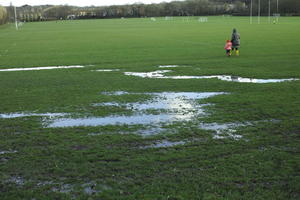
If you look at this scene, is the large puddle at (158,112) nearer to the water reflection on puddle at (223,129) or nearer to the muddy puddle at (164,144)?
the water reflection on puddle at (223,129)

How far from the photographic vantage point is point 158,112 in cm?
1255

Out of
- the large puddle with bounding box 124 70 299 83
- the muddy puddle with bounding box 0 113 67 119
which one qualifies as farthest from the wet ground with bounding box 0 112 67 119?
the large puddle with bounding box 124 70 299 83

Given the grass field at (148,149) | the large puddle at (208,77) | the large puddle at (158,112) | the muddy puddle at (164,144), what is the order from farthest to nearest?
1. the large puddle at (208,77)
2. the large puddle at (158,112)
3. the muddy puddle at (164,144)
4. the grass field at (148,149)

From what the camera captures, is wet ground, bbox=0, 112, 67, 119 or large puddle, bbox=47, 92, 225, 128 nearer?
large puddle, bbox=47, 92, 225, 128

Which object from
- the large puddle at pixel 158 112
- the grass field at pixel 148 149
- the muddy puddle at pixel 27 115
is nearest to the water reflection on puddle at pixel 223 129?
the grass field at pixel 148 149

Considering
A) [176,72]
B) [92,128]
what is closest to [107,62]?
[176,72]

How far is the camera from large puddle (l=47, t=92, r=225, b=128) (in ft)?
37.4

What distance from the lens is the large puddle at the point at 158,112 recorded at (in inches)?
449

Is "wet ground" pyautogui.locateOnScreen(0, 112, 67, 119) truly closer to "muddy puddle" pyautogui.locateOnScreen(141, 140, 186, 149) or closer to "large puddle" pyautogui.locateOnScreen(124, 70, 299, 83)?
"muddy puddle" pyautogui.locateOnScreen(141, 140, 186, 149)

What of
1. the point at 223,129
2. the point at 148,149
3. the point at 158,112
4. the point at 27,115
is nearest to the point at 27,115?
the point at 27,115

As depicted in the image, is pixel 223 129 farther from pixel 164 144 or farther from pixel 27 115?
pixel 27 115

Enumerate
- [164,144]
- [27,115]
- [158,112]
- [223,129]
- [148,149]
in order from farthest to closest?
1. [158,112]
2. [27,115]
3. [223,129]
4. [164,144]
5. [148,149]

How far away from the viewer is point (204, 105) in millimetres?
13344

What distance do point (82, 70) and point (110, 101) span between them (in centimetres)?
882
